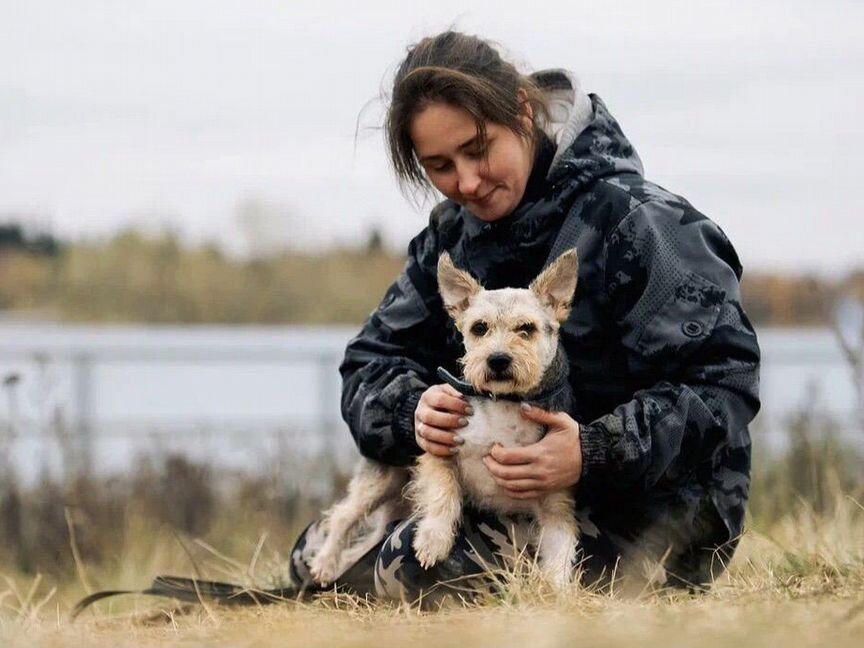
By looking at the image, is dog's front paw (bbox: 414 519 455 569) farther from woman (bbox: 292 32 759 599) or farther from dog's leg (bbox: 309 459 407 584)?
dog's leg (bbox: 309 459 407 584)

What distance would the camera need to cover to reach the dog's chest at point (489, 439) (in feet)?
15.3

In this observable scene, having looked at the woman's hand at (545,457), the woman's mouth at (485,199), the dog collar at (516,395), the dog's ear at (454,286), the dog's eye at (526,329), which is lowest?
the woman's hand at (545,457)

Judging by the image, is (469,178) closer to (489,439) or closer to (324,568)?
(489,439)

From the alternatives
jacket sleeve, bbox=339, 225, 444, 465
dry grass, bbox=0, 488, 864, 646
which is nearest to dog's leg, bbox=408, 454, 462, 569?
dry grass, bbox=0, 488, 864, 646

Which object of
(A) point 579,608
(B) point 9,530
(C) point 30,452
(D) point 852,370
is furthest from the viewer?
(C) point 30,452

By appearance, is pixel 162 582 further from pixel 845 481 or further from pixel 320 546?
pixel 845 481

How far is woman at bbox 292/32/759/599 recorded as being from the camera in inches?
185

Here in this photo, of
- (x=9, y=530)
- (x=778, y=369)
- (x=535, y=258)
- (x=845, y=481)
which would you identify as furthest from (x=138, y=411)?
(x=535, y=258)

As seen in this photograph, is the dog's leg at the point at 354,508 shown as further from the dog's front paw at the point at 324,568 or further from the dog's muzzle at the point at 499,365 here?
the dog's muzzle at the point at 499,365

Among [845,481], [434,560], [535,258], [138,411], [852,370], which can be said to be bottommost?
[138,411]

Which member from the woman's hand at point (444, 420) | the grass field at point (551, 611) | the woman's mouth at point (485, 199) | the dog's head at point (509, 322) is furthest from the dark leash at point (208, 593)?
the woman's mouth at point (485, 199)

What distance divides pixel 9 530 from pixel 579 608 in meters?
6.60

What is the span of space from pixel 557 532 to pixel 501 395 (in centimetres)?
50

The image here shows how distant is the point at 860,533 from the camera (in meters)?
6.49
